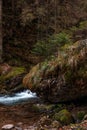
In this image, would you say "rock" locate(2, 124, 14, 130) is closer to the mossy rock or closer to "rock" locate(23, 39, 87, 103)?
"rock" locate(23, 39, 87, 103)

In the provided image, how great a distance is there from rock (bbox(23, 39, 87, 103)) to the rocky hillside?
8.94 metres

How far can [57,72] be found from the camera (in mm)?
11648

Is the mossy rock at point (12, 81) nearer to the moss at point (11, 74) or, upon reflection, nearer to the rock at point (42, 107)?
the moss at point (11, 74)

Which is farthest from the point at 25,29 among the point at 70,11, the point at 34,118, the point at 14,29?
the point at 34,118

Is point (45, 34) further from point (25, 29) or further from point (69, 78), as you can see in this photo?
point (69, 78)

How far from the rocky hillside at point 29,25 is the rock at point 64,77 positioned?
352 inches

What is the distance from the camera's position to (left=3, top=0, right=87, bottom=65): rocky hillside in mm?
21766

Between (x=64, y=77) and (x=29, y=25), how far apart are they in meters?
12.9

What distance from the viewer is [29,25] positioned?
23.7 metres

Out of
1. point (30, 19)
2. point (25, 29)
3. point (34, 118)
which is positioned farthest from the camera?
point (25, 29)

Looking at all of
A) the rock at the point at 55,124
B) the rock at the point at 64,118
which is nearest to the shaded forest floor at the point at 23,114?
the rock at the point at 64,118

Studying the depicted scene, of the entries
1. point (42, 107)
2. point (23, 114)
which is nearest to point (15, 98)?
point (42, 107)

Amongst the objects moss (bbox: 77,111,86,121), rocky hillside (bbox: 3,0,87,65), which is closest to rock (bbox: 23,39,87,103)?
moss (bbox: 77,111,86,121)

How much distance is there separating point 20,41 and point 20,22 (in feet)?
4.71
